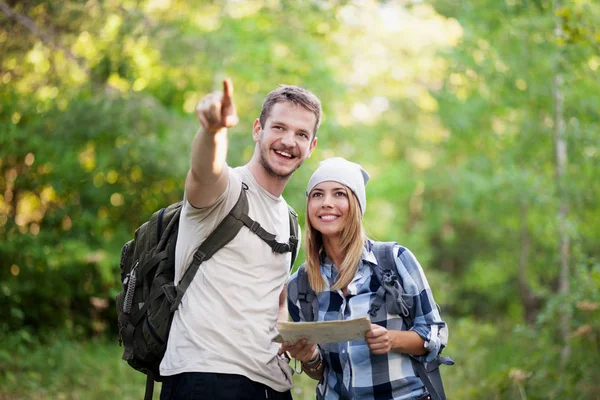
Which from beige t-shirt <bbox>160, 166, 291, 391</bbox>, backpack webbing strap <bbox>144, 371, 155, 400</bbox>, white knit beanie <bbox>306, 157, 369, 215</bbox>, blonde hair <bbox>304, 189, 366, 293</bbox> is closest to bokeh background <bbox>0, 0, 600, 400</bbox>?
white knit beanie <bbox>306, 157, 369, 215</bbox>

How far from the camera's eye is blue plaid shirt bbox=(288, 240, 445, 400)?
10.7 ft

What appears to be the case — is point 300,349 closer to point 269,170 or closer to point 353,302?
point 353,302

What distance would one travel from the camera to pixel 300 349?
3072mm

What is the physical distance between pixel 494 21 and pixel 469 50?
1.68 meters

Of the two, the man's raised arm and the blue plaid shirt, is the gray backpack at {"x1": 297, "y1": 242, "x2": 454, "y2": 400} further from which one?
the man's raised arm

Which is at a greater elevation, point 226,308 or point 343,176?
point 343,176

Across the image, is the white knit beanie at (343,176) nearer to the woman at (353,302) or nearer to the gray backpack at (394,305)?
the woman at (353,302)

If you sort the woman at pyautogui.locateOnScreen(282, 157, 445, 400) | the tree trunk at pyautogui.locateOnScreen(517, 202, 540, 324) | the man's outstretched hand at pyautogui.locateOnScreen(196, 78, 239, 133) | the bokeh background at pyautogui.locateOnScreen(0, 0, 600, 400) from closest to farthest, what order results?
the man's outstretched hand at pyautogui.locateOnScreen(196, 78, 239, 133)
the woman at pyautogui.locateOnScreen(282, 157, 445, 400)
the bokeh background at pyautogui.locateOnScreen(0, 0, 600, 400)
the tree trunk at pyautogui.locateOnScreen(517, 202, 540, 324)

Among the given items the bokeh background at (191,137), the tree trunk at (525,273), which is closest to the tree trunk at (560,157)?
the bokeh background at (191,137)

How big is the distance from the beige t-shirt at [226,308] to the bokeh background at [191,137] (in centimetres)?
381

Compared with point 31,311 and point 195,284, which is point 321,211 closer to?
point 195,284

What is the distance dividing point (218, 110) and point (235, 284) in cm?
87

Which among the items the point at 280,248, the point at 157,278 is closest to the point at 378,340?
the point at 280,248

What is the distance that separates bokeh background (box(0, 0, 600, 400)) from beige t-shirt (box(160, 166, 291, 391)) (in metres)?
3.81
